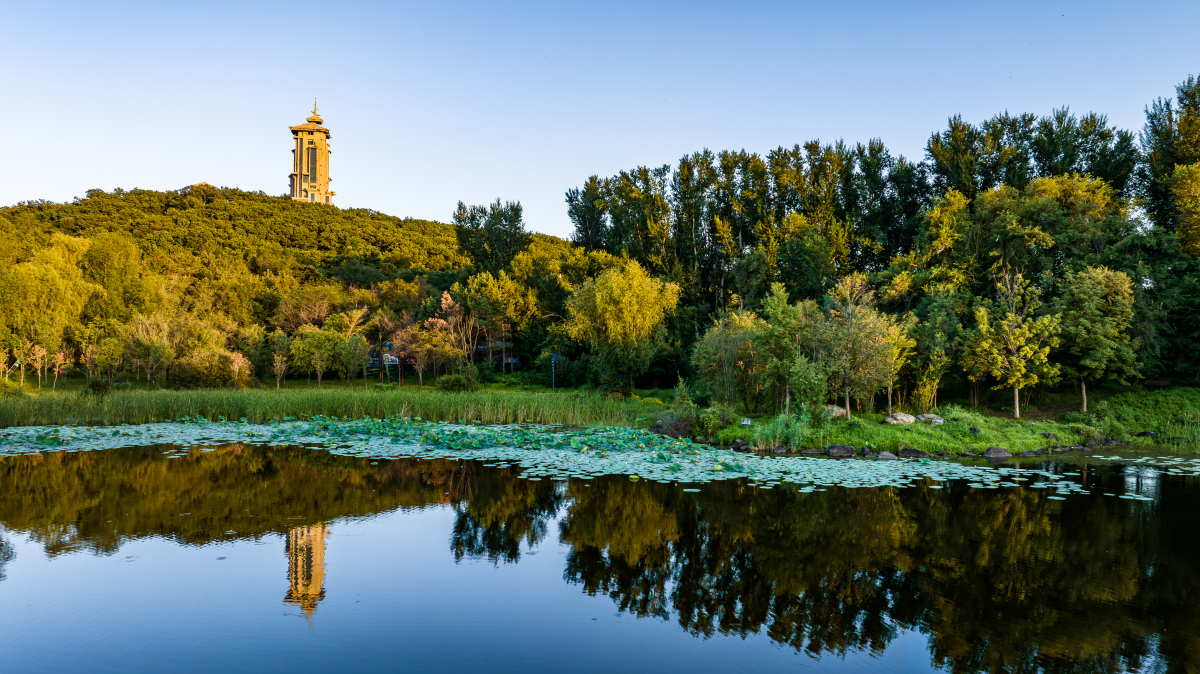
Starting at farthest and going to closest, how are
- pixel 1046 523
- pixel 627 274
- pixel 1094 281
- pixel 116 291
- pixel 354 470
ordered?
pixel 116 291, pixel 627 274, pixel 1094 281, pixel 354 470, pixel 1046 523

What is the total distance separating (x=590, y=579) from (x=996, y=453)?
13.8 m

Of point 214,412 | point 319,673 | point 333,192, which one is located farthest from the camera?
point 333,192

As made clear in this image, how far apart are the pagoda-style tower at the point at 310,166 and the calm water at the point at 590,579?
357 ft

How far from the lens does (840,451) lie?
16.1 metres

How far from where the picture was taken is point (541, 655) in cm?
519

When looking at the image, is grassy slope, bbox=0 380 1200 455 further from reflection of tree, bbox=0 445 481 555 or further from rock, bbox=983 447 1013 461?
reflection of tree, bbox=0 445 481 555

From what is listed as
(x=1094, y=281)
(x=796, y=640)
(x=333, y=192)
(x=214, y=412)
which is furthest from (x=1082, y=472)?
(x=333, y=192)

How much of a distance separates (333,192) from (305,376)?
73.5 m

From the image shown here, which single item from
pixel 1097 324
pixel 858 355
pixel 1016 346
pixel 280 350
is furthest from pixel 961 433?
pixel 280 350

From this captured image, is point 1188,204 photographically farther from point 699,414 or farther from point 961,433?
point 699,414

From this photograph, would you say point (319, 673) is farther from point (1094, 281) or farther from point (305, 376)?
point (305, 376)

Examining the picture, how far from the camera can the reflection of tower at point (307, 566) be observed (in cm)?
625

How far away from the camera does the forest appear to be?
23922 millimetres

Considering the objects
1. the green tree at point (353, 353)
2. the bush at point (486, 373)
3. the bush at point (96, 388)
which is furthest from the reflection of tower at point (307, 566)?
the bush at point (486, 373)
